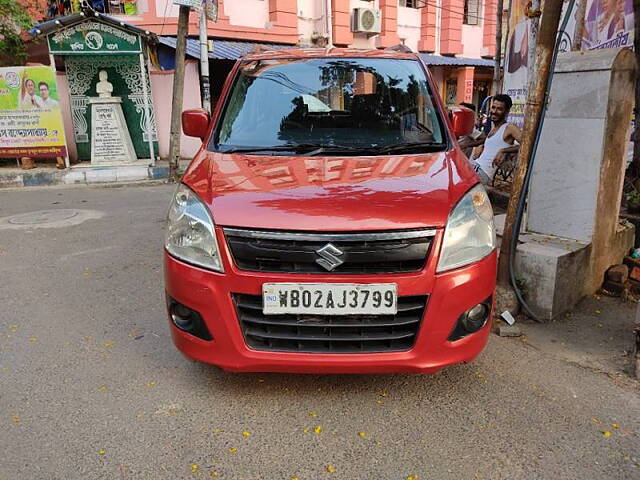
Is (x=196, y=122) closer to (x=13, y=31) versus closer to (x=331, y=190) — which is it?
(x=331, y=190)

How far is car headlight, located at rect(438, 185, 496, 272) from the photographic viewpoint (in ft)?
7.82

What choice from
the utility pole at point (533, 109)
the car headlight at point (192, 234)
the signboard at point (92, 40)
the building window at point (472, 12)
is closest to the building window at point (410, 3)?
the building window at point (472, 12)

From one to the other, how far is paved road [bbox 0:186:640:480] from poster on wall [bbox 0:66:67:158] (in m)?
8.32

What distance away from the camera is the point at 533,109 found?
3582 millimetres

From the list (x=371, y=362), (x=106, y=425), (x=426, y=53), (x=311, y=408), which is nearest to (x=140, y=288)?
(x=106, y=425)

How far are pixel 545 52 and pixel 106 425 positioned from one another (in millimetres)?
3452

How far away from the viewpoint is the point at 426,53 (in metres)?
20.6

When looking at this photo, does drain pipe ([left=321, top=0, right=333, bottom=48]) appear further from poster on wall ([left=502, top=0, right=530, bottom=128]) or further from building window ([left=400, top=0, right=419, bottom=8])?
poster on wall ([left=502, top=0, right=530, bottom=128])

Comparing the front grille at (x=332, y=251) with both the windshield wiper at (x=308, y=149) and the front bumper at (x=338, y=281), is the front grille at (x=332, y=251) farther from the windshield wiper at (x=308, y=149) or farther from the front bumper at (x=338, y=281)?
the windshield wiper at (x=308, y=149)

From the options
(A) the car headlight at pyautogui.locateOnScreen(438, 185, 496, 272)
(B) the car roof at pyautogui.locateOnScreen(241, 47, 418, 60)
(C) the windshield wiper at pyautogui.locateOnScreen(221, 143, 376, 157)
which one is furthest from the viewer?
(B) the car roof at pyautogui.locateOnScreen(241, 47, 418, 60)

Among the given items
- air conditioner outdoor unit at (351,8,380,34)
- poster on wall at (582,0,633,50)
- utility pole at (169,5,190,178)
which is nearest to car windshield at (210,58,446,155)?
poster on wall at (582,0,633,50)

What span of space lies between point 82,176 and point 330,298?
9.65 meters

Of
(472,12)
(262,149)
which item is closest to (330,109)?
(262,149)

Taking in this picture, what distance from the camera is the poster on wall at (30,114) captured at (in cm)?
1050
